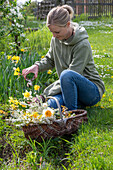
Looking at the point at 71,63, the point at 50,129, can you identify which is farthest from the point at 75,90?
the point at 50,129

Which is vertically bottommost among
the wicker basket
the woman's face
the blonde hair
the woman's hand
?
the wicker basket

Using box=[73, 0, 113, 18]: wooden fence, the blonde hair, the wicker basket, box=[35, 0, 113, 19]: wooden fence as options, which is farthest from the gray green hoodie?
box=[73, 0, 113, 18]: wooden fence

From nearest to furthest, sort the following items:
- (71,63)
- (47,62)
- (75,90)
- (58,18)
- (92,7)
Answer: (58,18) < (75,90) < (71,63) < (47,62) < (92,7)

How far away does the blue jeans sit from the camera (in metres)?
2.32

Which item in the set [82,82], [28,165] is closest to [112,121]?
[82,82]

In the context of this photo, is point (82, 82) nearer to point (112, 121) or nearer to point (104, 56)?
point (112, 121)

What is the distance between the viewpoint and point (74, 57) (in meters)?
2.46

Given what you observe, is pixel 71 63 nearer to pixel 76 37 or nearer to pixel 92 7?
pixel 76 37

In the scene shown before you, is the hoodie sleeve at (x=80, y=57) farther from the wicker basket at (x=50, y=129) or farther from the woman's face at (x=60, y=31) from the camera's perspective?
the wicker basket at (x=50, y=129)

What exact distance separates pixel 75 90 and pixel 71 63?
0.95 ft

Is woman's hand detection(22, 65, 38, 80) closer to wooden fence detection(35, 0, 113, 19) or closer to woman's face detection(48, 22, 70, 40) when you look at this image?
woman's face detection(48, 22, 70, 40)

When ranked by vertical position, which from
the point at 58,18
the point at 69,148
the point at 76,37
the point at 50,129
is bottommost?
the point at 69,148

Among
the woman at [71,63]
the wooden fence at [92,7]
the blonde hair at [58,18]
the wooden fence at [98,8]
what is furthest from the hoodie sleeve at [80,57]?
the wooden fence at [98,8]

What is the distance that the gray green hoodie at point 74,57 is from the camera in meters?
2.42
